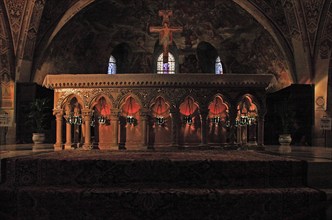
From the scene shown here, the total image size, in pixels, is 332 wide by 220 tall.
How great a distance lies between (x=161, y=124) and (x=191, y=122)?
74cm

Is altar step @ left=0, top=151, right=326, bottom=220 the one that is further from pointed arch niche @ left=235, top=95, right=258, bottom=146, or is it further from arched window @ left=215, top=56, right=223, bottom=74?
arched window @ left=215, top=56, right=223, bottom=74

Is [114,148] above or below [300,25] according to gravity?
below

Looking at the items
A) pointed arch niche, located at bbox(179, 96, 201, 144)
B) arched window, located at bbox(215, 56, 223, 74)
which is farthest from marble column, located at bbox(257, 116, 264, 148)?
arched window, located at bbox(215, 56, 223, 74)

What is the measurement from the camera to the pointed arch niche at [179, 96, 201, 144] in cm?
1030

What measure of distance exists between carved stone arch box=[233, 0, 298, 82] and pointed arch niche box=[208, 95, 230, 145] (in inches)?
396

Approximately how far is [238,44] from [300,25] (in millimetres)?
5574

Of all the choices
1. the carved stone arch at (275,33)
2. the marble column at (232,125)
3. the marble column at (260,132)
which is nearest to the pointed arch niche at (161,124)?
the marble column at (232,125)

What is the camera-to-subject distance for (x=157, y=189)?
5820 mm

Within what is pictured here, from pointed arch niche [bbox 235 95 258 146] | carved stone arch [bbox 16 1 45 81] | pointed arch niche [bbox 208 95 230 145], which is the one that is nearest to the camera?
pointed arch niche [bbox 235 95 258 146]

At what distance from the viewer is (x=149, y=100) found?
10000 mm

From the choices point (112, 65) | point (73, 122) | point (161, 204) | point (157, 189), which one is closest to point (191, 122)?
point (73, 122)

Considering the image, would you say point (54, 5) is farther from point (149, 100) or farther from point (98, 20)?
point (149, 100)

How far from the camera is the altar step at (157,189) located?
554 cm

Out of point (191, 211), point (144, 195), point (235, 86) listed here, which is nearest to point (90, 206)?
point (144, 195)
